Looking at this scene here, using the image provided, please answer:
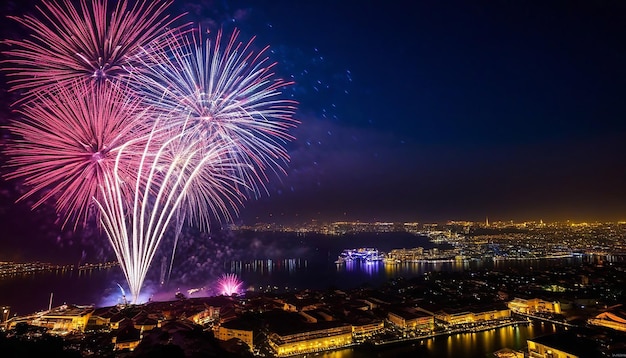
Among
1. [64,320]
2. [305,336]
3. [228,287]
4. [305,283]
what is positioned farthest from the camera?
[305,283]

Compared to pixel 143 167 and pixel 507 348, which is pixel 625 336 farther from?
pixel 143 167

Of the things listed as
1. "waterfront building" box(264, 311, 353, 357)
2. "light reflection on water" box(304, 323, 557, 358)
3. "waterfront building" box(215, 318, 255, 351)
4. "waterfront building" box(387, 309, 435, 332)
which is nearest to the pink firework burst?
"waterfront building" box(215, 318, 255, 351)

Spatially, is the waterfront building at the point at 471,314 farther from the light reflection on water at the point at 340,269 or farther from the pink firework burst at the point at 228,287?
the pink firework burst at the point at 228,287

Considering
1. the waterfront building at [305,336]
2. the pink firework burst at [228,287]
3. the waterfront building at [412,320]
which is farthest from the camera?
the pink firework burst at [228,287]

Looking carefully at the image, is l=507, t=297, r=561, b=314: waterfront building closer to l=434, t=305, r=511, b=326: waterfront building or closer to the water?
l=434, t=305, r=511, b=326: waterfront building

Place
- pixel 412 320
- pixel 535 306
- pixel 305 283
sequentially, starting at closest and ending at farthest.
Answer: pixel 412 320
pixel 535 306
pixel 305 283

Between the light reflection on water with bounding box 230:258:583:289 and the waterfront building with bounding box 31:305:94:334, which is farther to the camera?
the light reflection on water with bounding box 230:258:583:289

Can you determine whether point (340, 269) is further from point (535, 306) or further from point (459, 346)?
point (459, 346)

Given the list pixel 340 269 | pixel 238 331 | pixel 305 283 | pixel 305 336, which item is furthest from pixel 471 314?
pixel 340 269

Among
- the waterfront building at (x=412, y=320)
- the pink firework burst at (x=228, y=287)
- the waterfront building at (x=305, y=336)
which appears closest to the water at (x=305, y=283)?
the waterfront building at (x=305, y=336)

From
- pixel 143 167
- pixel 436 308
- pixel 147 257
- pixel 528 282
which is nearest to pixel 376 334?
pixel 436 308

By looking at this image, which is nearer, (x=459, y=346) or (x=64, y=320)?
(x=459, y=346)
